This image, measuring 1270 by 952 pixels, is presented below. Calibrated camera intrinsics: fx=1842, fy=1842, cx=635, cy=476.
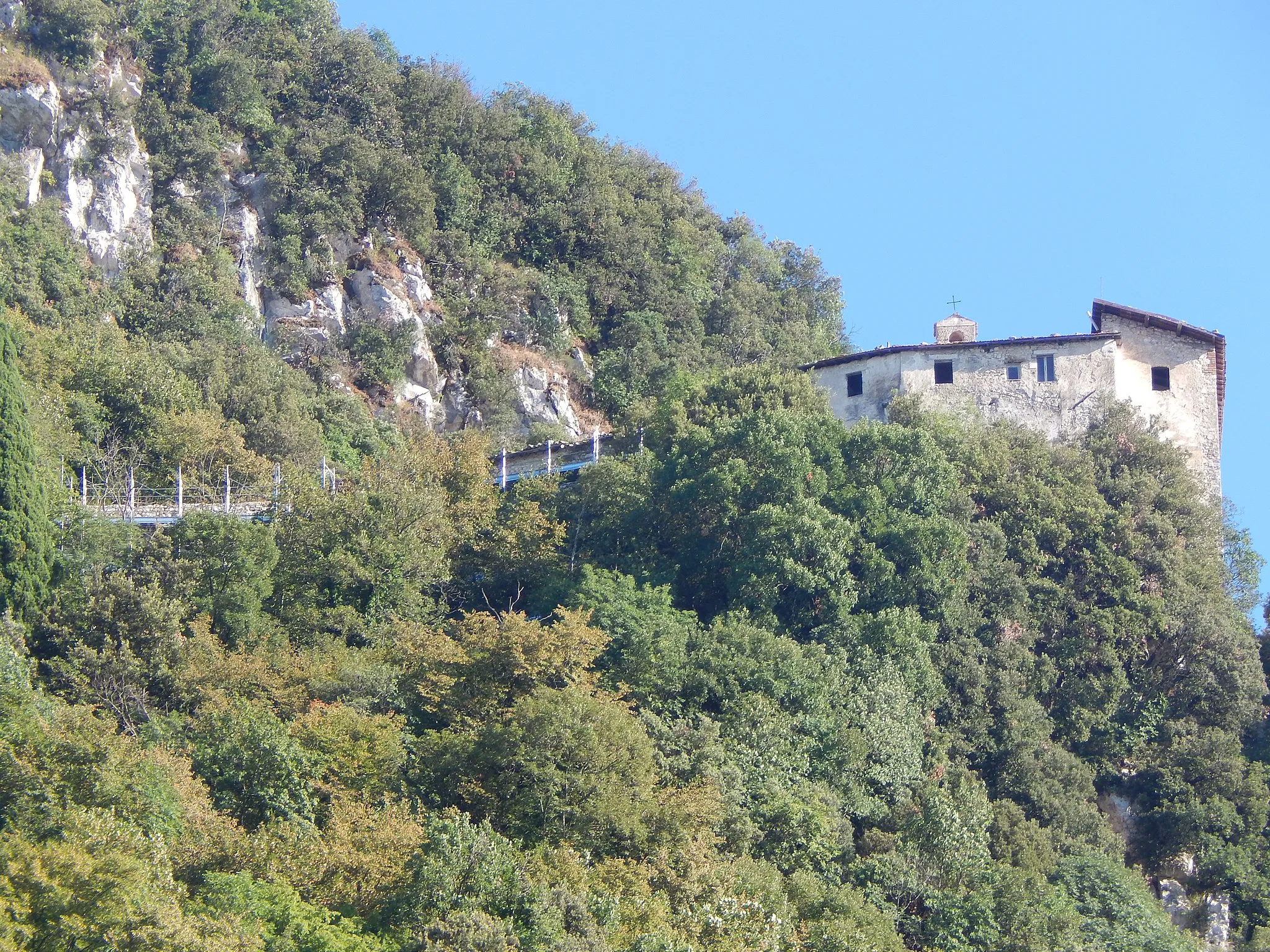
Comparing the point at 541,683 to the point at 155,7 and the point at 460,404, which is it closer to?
the point at 460,404

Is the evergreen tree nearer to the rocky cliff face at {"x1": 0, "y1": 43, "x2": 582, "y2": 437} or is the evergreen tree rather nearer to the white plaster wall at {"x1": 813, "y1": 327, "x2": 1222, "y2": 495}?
the rocky cliff face at {"x1": 0, "y1": 43, "x2": 582, "y2": 437}

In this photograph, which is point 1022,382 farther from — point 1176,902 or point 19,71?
point 19,71

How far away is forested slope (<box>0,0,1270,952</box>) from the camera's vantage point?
31078 mm

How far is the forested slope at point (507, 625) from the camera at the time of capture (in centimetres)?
3108

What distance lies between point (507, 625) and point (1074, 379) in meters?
21.8

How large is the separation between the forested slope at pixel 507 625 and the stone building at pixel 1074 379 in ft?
5.19

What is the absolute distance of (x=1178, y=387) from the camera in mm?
52344

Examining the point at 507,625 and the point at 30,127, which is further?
the point at 30,127

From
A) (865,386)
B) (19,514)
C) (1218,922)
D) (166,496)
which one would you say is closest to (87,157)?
(166,496)

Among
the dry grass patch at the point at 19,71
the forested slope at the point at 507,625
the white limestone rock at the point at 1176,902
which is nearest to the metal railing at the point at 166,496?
the forested slope at the point at 507,625

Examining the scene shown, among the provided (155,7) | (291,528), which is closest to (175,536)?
(291,528)

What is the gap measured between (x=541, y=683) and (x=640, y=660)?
3.84 meters

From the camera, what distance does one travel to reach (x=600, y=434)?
199ft

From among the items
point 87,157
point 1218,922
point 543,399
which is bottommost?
point 1218,922
